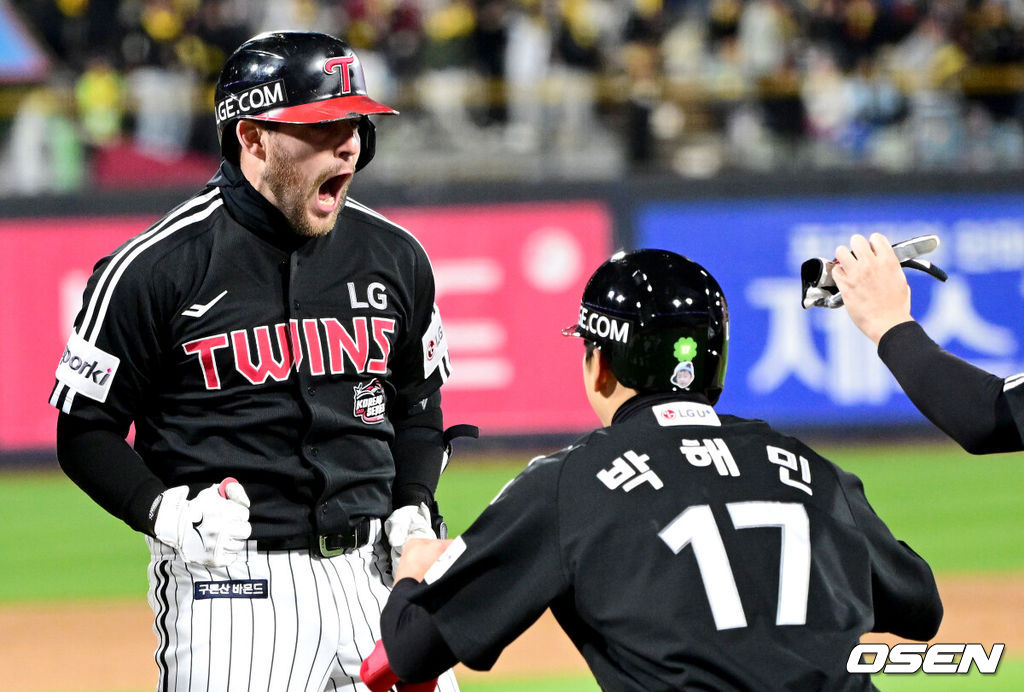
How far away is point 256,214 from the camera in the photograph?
392cm

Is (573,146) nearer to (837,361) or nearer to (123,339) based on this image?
(837,361)

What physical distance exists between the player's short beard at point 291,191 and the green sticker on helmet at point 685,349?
1.24m

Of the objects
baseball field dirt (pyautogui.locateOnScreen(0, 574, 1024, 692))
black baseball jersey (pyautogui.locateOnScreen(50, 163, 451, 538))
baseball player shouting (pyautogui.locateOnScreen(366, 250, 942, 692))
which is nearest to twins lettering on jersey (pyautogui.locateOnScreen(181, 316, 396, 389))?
black baseball jersey (pyautogui.locateOnScreen(50, 163, 451, 538))

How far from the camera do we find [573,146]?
15.4 metres

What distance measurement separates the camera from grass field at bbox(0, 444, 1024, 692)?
352 inches

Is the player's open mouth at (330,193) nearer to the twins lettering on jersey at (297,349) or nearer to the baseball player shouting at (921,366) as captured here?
the twins lettering on jersey at (297,349)

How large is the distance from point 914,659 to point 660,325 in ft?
2.93

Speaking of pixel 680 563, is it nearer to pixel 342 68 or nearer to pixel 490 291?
pixel 342 68

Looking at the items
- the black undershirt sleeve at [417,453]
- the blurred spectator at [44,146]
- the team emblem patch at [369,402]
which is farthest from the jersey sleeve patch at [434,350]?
the blurred spectator at [44,146]

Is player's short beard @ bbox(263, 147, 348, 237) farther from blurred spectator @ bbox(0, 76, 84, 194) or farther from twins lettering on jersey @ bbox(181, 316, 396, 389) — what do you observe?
blurred spectator @ bbox(0, 76, 84, 194)

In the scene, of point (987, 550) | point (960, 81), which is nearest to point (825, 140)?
point (960, 81)

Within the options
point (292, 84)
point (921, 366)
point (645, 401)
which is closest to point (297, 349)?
point (292, 84)

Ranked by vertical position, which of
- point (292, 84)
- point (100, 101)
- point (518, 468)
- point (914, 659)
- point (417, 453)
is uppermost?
point (292, 84)

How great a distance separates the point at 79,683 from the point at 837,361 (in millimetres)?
7655
